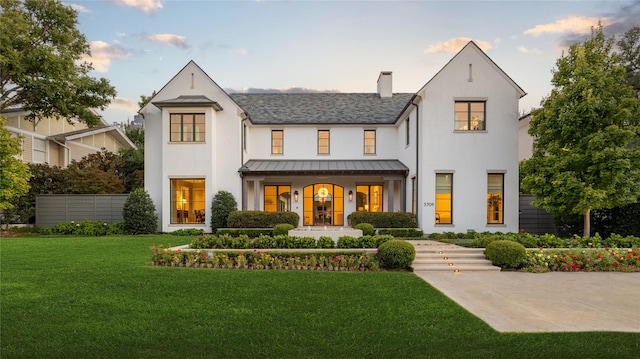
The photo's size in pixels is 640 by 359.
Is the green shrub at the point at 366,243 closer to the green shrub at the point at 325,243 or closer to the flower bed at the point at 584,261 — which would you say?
the green shrub at the point at 325,243

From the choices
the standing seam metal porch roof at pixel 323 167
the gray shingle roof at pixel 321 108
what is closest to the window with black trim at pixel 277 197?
the standing seam metal porch roof at pixel 323 167

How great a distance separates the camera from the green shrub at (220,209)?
61.7ft

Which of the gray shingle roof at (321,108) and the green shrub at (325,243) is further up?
the gray shingle roof at (321,108)

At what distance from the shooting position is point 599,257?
10922 mm

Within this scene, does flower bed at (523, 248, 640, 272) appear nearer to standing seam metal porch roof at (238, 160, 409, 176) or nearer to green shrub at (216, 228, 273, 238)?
standing seam metal porch roof at (238, 160, 409, 176)

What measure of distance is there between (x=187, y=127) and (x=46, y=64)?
10237 mm

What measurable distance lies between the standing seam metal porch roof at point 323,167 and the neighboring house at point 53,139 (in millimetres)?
14539

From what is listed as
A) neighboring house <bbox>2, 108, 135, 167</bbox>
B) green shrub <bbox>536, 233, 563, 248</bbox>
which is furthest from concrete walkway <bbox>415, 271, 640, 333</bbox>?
neighboring house <bbox>2, 108, 135, 167</bbox>

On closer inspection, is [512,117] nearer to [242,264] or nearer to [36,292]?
[242,264]

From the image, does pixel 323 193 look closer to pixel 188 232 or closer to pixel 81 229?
pixel 188 232

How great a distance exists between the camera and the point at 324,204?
22078 millimetres

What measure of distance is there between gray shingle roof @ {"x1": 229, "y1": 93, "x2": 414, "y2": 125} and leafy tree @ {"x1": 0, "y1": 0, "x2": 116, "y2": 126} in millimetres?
9977

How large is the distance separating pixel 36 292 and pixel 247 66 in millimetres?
12962

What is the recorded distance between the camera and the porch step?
10.8 meters
